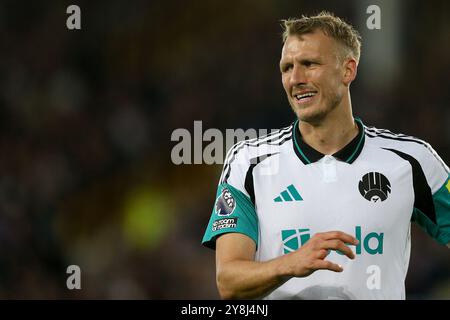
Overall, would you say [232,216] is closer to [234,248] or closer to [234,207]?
[234,207]

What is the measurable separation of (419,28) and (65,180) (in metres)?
3.67

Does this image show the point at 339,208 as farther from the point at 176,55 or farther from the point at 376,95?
the point at 176,55

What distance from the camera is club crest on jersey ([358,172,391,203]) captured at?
3.41m

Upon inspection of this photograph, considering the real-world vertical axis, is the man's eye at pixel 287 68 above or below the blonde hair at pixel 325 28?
below

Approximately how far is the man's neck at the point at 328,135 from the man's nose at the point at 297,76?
0.23 m

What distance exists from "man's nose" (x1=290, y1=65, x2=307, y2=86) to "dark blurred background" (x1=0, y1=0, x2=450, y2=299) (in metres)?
Answer: 3.43

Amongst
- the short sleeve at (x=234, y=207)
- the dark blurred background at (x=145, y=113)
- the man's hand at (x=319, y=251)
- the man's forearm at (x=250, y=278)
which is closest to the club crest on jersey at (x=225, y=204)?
the short sleeve at (x=234, y=207)

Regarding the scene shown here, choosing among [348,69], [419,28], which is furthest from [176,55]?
[348,69]

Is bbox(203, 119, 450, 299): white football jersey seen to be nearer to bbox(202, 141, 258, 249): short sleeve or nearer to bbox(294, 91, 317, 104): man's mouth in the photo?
bbox(202, 141, 258, 249): short sleeve

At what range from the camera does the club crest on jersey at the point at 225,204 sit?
133 inches

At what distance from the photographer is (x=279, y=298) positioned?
3.30 meters

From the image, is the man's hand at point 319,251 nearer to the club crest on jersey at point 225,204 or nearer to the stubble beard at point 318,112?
the club crest on jersey at point 225,204

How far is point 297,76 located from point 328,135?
33 centimetres
